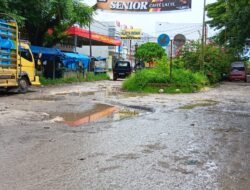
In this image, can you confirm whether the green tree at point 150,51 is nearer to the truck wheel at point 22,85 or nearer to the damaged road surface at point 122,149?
the truck wheel at point 22,85

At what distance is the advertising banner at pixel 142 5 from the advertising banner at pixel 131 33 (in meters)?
39.6

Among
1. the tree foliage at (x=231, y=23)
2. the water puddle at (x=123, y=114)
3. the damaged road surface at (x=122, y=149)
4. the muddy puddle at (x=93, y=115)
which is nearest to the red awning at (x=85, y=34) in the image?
the tree foliage at (x=231, y=23)

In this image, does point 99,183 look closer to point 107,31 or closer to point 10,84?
point 10,84

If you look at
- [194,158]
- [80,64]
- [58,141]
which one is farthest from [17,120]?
[80,64]

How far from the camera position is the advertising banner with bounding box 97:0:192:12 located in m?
36.3

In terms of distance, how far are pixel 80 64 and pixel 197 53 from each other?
10.8 meters

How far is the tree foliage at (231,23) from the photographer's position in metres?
36.9

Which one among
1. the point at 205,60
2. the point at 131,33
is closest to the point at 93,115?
Result: the point at 205,60

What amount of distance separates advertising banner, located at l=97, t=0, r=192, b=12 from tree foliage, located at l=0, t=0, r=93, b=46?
233 inches

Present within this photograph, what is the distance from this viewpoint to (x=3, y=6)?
885 inches

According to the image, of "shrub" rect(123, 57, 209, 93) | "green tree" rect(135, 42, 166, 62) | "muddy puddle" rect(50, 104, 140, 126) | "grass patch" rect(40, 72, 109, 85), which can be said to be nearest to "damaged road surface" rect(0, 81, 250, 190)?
"muddy puddle" rect(50, 104, 140, 126)

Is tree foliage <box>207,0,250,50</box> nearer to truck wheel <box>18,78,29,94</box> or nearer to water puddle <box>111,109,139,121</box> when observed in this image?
truck wheel <box>18,78,29,94</box>

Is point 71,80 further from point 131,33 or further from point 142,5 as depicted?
point 131,33

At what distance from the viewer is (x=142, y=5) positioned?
38.3 meters
